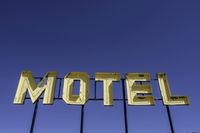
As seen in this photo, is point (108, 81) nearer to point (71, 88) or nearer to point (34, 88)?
point (71, 88)

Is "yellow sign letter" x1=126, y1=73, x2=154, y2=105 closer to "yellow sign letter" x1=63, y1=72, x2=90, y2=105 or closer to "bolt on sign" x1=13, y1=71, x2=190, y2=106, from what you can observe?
"bolt on sign" x1=13, y1=71, x2=190, y2=106

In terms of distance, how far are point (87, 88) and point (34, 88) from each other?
12.1ft

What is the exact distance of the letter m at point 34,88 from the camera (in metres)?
16.8

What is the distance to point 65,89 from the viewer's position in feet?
56.9

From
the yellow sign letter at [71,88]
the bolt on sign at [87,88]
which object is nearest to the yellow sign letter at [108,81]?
the bolt on sign at [87,88]

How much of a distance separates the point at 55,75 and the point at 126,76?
5.13m

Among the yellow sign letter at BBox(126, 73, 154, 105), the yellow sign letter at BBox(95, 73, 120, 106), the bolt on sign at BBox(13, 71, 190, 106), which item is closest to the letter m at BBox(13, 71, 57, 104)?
the bolt on sign at BBox(13, 71, 190, 106)

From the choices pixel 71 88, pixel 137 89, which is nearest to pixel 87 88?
pixel 71 88

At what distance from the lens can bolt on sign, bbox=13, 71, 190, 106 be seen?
1695cm

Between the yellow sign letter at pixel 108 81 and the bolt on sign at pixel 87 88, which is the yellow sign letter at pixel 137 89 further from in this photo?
the yellow sign letter at pixel 108 81

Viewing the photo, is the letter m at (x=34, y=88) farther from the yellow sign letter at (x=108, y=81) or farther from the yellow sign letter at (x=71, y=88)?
the yellow sign letter at (x=108, y=81)

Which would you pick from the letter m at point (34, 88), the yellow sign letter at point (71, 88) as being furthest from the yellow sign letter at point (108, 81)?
the letter m at point (34, 88)

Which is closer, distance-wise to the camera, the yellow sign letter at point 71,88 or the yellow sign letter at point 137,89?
the yellow sign letter at point 71,88

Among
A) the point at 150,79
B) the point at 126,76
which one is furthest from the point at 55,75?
the point at 150,79
